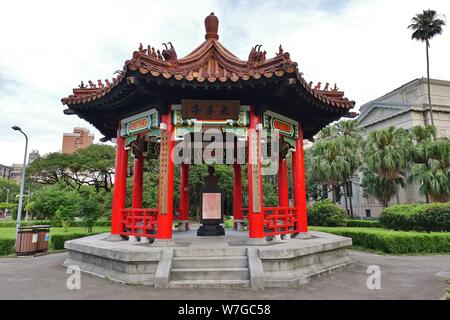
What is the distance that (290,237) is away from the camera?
33.4ft

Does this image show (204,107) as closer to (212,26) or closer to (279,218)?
(212,26)

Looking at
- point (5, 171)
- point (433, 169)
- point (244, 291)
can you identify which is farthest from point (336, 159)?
point (5, 171)

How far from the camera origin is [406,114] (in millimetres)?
37281

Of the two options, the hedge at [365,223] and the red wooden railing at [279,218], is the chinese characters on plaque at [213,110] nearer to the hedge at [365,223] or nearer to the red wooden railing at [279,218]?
the red wooden railing at [279,218]

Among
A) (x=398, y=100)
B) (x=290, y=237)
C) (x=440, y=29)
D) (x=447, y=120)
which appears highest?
(x=440, y=29)

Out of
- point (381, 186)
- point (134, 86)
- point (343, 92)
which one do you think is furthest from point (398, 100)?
point (134, 86)

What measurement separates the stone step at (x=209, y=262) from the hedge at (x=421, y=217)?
16.0m

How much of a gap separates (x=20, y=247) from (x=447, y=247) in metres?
20.4

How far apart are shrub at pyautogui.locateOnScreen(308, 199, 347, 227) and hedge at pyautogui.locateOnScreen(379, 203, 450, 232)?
3.20 m

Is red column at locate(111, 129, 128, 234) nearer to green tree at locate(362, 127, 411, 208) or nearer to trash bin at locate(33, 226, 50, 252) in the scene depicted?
trash bin at locate(33, 226, 50, 252)

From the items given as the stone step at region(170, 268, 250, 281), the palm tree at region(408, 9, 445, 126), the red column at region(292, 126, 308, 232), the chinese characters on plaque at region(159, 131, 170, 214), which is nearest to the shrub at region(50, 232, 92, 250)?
the chinese characters on plaque at region(159, 131, 170, 214)

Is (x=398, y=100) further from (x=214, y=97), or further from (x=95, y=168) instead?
(x=95, y=168)

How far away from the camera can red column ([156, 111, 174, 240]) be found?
8.24 meters

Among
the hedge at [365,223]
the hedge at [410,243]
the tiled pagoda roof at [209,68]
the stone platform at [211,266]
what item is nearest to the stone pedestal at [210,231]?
A: the stone platform at [211,266]
